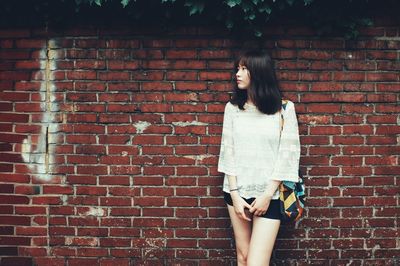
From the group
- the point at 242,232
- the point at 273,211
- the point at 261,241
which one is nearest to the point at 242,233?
the point at 242,232

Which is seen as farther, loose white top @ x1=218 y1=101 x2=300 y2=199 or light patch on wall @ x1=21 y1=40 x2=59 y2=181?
light patch on wall @ x1=21 y1=40 x2=59 y2=181

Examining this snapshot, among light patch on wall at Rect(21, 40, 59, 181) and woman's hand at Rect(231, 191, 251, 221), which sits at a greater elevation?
light patch on wall at Rect(21, 40, 59, 181)

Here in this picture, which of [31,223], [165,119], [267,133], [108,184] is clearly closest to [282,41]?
[267,133]

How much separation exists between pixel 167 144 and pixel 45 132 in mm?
1110

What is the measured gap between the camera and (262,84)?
3021 millimetres

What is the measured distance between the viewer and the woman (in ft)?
9.70

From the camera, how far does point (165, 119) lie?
11.6ft

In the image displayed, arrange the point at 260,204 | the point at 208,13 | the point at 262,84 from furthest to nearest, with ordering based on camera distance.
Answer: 1. the point at 208,13
2. the point at 262,84
3. the point at 260,204

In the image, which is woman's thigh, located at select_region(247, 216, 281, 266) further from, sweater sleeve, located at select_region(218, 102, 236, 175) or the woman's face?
the woman's face

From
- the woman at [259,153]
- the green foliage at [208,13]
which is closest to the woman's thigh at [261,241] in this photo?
the woman at [259,153]

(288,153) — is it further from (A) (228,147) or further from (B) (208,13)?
(B) (208,13)

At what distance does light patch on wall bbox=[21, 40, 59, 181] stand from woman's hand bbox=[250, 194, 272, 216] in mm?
1868

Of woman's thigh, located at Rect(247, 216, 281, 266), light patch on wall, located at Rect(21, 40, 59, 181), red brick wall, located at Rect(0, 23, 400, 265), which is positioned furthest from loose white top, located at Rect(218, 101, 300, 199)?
light patch on wall, located at Rect(21, 40, 59, 181)

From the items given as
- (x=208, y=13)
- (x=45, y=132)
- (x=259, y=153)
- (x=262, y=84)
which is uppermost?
(x=208, y=13)
